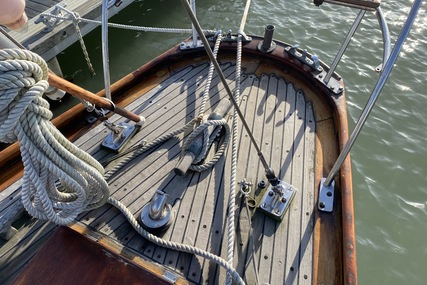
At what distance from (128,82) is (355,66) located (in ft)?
12.7

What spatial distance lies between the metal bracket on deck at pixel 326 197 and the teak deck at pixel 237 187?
1.7 inches

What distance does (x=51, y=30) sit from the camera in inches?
191

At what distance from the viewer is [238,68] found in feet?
9.98

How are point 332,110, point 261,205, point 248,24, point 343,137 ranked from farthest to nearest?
point 248,24 < point 332,110 < point 343,137 < point 261,205

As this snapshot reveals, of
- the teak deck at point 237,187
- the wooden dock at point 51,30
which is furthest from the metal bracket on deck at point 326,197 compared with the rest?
the wooden dock at point 51,30

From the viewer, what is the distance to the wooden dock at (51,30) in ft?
15.4

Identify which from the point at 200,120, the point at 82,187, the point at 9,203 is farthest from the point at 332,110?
the point at 9,203

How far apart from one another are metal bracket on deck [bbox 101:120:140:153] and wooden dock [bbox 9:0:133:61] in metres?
2.77

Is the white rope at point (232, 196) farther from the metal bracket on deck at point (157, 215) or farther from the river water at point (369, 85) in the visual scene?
the river water at point (369, 85)

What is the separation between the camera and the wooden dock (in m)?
4.70

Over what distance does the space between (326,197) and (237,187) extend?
2.06 ft

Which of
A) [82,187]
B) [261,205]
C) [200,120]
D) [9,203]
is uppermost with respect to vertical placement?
[82,187]

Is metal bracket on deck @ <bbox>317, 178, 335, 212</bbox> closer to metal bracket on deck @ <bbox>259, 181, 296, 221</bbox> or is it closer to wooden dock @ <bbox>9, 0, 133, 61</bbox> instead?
metal bracket on deck @ <bbox>259, 181, 296, 221</bbox>

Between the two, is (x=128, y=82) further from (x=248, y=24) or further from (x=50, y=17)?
(x=248, y=24)
